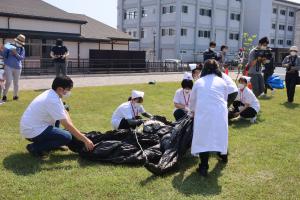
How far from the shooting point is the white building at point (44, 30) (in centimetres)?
2517

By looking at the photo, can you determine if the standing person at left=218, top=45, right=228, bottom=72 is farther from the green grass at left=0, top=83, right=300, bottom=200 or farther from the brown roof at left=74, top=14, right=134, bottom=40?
the brown roof at left=74, top=14, right=134, bottom=40

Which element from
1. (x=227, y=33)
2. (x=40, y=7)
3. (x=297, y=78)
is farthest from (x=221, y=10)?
(x=297, y=78)

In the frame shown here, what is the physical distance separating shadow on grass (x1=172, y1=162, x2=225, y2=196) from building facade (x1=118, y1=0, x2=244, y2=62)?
44265 mm

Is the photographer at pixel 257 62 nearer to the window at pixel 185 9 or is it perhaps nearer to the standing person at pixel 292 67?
the standing person at pixel 292 67

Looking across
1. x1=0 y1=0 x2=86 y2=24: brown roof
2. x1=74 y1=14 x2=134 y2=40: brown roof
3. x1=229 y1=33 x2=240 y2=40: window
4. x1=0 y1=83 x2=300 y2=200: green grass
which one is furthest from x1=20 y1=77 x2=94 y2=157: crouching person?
x1=229 y1=33 x2=240 y2=40: window

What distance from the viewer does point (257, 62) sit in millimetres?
10219

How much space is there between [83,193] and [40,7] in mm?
28201

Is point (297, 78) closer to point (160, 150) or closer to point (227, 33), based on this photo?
point (160, 150)

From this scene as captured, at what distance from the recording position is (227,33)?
56906 mm

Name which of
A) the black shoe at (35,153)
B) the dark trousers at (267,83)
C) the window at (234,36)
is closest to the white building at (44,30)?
the dark trousers at (267,83)

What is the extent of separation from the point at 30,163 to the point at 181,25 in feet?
156

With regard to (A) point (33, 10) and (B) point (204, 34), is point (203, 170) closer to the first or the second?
(A) point (33, 10)

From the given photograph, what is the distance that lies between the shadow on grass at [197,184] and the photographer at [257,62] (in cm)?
578

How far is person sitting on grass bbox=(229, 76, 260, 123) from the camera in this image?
27.4ft
